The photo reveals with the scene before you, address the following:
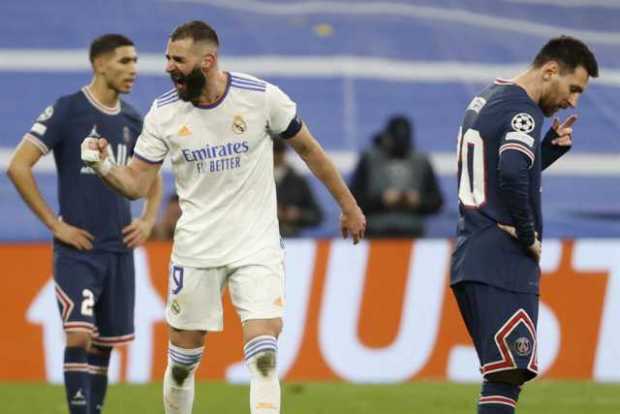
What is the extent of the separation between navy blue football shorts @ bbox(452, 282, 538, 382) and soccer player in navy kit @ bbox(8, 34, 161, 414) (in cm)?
299

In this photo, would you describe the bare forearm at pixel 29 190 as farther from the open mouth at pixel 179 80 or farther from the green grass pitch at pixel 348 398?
the open mouth at pixel 179 80

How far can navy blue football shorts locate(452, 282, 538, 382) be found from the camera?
8359 mm

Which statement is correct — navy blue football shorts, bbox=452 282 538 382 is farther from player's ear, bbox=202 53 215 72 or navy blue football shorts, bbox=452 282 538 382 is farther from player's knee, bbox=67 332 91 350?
player's knee, bbox=67 332 91 350

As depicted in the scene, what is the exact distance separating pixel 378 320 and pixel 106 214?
403 centimetres

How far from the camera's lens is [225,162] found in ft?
29.2

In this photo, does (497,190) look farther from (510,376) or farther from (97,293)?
(97,293)

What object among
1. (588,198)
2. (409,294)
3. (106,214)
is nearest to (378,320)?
(409,294)

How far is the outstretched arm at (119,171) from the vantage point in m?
8.76

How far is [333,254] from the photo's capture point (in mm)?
14211

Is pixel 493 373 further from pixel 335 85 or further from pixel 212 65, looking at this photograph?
pixel 335 85

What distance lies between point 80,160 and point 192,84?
197cm

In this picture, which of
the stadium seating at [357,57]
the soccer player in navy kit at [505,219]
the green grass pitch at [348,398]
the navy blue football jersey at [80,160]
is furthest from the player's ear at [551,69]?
the stadium seating at [357,57]

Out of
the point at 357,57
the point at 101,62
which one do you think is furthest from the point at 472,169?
the point at 357,57

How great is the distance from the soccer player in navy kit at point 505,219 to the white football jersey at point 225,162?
1.12 m
